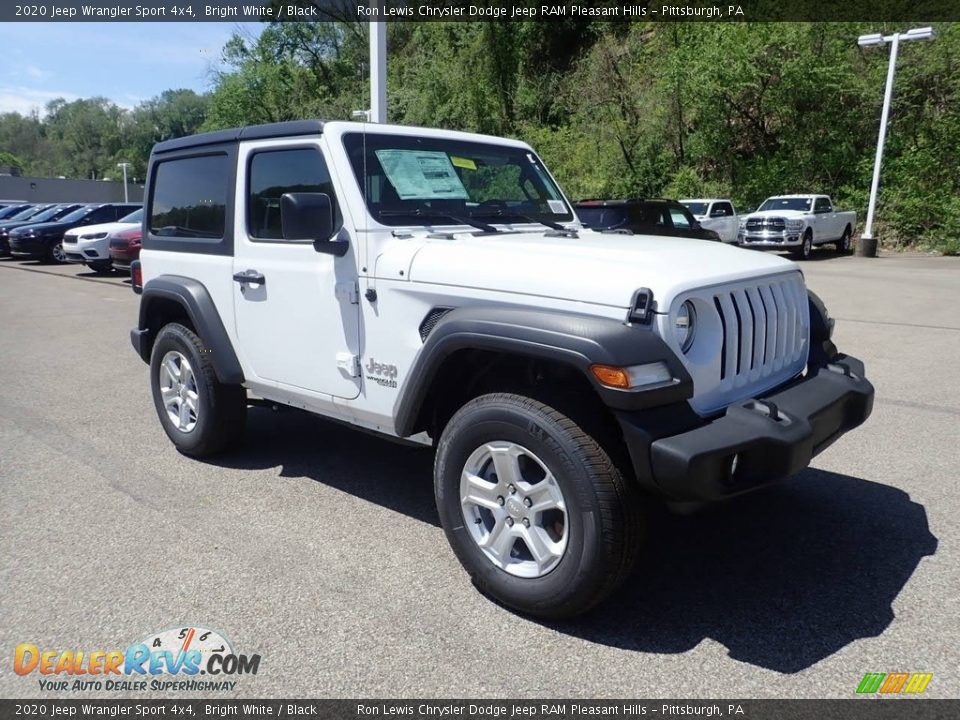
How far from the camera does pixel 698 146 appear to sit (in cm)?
2870

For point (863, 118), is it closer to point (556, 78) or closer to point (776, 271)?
point (556, 78)

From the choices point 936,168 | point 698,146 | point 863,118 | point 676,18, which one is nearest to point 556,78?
point 676,18

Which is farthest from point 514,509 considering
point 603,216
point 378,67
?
point 378,67

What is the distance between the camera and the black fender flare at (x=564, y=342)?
2.74 m

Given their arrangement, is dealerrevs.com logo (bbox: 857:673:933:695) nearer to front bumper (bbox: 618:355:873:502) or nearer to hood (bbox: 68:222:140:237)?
front bumper (bbox: 618:355:873:502)

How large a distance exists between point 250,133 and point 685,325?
2.74 metres

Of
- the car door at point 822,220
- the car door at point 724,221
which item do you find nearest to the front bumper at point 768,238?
the car door at point 724,221

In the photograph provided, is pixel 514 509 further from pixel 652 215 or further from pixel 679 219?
pixel 679 219

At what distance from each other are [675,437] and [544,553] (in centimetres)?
72

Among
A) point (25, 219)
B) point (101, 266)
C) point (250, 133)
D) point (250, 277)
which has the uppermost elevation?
point (250, 133)

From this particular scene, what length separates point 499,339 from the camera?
2.98 meters

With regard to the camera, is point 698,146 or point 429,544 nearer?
point 429,544

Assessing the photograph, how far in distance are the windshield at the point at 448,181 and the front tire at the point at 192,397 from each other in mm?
1622

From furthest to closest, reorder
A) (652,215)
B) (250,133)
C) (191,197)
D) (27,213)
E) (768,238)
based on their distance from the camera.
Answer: (27,213)
(768,238)
(652,215)
(191,197)
(250,133)
